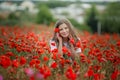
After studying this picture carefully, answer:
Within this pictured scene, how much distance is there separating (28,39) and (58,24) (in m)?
0.26

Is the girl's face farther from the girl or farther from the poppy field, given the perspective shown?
the poppy field

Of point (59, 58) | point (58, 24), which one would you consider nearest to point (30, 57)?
point (59, 58)

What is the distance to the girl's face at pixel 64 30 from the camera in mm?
2100

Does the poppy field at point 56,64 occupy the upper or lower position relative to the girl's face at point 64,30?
lower

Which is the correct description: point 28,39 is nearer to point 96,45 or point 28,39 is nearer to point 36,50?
point 36,50

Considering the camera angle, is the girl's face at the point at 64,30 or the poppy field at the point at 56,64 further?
the girl's face at the point at 64,30

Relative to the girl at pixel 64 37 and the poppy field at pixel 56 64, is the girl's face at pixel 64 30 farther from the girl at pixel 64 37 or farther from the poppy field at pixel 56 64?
the poppy field at pixel 56 64

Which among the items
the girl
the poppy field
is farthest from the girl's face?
the poppy field

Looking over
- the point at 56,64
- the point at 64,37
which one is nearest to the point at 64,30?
the point at 64,37

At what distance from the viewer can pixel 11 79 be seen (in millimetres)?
1487

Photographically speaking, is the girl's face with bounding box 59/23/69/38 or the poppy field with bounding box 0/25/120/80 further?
the girl's face with bounding box 59/23/69/38

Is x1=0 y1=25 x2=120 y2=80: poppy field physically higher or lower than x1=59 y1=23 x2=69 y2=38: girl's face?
lower

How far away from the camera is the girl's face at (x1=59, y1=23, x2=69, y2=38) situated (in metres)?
2.10

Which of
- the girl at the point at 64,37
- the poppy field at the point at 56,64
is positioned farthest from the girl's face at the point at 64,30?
the poppy field at the point at 56,64
